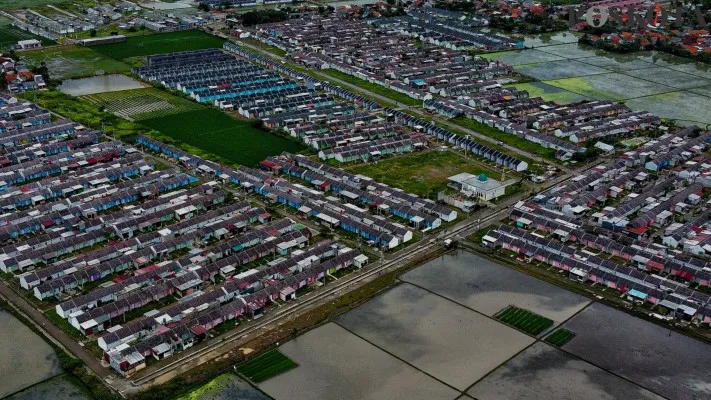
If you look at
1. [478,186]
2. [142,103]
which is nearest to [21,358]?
[478,186]

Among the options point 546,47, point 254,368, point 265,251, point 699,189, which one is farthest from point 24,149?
point 546,47

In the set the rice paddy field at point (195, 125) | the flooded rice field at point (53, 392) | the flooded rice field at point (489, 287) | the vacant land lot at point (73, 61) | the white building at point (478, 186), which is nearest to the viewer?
the flooded rice field at point (53, 392)

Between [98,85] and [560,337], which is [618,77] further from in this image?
[98,85]

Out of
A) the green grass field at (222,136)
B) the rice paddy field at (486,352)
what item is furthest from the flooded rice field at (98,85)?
the rice paddy field at (486,352)

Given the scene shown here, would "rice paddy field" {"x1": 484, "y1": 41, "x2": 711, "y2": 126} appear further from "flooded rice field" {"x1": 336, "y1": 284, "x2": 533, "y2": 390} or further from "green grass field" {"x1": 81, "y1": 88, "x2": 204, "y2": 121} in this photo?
"flooded rice field" {"x1": 336, "y1": 284, "x2": 533, "y2": 390}

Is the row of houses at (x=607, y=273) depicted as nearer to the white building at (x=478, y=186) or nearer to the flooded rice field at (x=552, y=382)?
the white building at (x=478, y=186)

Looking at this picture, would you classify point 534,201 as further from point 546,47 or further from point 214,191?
point 546,47
